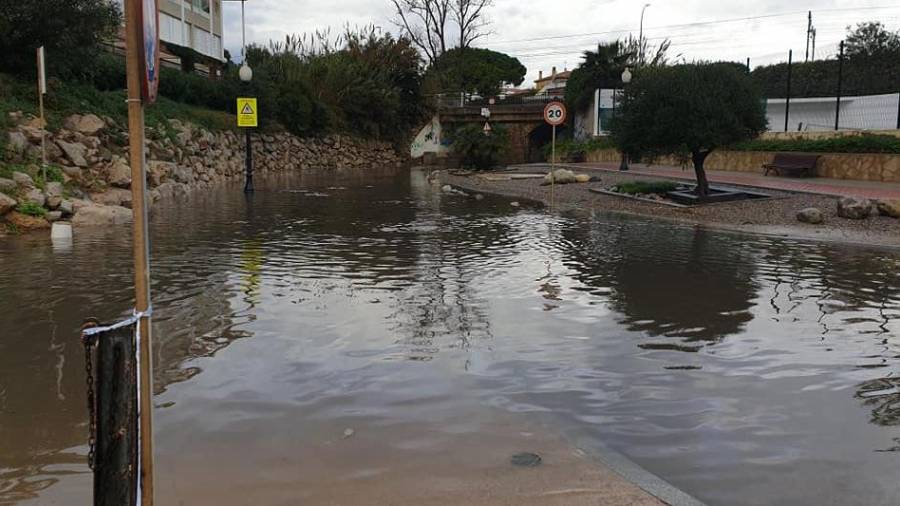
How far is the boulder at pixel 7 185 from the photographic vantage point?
13055 millimetres

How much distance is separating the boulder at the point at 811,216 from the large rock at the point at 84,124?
1723 centimetres

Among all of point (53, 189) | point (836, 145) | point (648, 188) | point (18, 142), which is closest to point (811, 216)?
point (648, 188)

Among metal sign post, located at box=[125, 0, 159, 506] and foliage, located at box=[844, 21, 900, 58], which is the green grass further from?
foliage, located at box=[844, 21, 900, 58]

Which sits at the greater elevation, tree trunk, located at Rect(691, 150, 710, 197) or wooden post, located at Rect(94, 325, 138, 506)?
tree trunk, located at Rect(691, 150, 710, 197)

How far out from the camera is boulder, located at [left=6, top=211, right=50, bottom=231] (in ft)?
40.8

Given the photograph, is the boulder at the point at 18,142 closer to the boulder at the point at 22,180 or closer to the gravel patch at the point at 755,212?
the boulder at the point at 22,180

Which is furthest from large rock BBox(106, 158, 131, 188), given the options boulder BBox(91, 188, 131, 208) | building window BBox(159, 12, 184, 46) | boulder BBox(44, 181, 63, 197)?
building window BBox(159, 12, 184, 46)

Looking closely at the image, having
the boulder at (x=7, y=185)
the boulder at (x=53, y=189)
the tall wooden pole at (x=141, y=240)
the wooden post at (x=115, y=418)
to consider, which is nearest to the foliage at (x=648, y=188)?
the boulder at (x=53, y=189)

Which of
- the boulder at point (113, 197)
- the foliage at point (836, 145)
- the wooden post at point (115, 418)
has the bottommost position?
the wooden post at point (115, 418)

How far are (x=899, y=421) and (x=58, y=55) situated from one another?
21.8 m

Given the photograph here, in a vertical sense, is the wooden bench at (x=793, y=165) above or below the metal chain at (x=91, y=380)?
above

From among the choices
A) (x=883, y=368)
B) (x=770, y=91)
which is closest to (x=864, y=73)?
(x=770, y=91)

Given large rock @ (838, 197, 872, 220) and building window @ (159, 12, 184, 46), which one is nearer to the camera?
large rock @ (838, 197, 872, 220)

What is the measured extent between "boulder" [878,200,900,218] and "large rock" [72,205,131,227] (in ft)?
48.7
